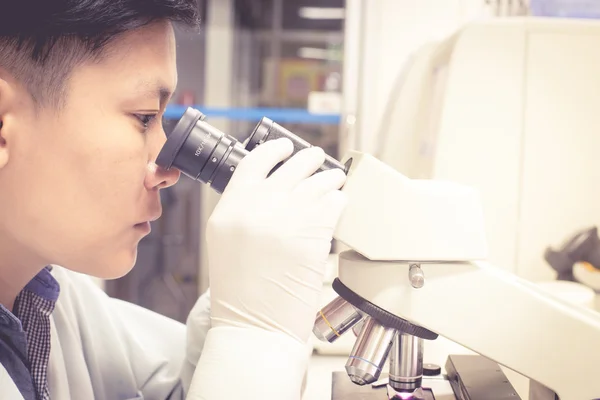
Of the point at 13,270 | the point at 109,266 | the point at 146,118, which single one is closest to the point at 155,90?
the point at 146,118

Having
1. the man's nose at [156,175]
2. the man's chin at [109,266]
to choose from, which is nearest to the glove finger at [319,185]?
the man's nose at [156,175]

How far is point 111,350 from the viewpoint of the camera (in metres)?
1.23

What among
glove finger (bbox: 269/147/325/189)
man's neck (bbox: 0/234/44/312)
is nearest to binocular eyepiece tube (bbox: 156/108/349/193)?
glove finger (bbox: 269/147/325/189)

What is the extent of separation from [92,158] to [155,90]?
0.44ft

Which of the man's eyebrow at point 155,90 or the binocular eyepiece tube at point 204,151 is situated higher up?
the man's eyebrow at point 155,90

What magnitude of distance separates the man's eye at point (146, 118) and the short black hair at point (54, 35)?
Answer: 0.33ft

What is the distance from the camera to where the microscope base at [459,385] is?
2.93 ft

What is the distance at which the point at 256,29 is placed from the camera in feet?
21.6

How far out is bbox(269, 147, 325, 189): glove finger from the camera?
82cm

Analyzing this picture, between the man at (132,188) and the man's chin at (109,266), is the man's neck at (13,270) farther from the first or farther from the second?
the man's chin at (109,266)

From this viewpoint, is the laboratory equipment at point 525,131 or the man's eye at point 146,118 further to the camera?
the laboratory equipment at point 525,131

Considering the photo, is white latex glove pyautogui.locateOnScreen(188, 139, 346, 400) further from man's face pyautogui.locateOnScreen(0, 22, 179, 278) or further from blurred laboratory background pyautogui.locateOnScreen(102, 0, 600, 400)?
blurred laboratory background pyautogui.locateOnScreen(102, 0, 600, 400)

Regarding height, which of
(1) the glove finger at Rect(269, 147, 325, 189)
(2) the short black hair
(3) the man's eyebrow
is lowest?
(1) the glove finger at Rect(269, 147, 325, 189)

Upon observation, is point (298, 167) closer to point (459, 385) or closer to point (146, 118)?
point (146, 118)
